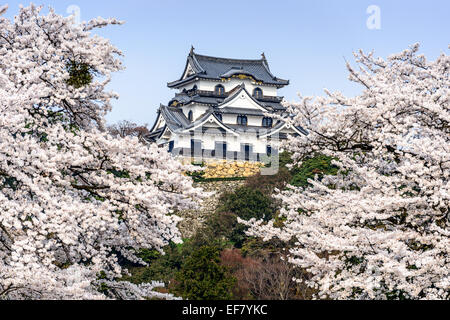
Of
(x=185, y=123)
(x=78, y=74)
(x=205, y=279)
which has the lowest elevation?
(x=205, y=279)

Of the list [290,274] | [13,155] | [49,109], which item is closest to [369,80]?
[49,109]

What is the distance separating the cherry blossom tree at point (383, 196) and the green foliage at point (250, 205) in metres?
18.4

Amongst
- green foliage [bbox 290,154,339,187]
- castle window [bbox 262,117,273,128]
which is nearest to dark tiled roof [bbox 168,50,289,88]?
castle window [bbox 262,117,273,128]

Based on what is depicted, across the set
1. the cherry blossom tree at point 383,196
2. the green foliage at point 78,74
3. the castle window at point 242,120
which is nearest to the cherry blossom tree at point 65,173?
the green foliage at point 78,74

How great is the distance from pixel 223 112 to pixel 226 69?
754 cm

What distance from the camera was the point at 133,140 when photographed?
816cm

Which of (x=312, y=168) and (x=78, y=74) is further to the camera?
(x=312, y=168)

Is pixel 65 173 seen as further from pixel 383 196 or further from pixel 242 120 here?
pixel 242 120

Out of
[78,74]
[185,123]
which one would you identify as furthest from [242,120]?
[78,74]

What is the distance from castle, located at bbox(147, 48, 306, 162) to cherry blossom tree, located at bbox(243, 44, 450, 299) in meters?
31.3

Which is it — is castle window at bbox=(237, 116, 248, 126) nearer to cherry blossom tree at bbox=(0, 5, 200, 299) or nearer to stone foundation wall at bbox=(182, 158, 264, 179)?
stone foundation wall at bbox=(182, 158, 264, 179)

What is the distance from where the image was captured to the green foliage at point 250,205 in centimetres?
2919

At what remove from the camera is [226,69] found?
52562 mm
